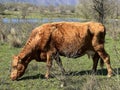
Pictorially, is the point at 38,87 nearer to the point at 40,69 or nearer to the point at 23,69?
the point at 23,69

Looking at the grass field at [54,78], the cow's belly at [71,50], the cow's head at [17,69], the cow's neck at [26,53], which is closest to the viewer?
the grass field at [54,78]

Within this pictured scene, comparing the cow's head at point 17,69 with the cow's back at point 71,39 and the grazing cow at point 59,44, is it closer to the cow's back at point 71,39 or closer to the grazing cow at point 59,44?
the grazing cow at point 59,44

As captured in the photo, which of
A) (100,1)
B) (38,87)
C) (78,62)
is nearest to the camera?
(38,87)

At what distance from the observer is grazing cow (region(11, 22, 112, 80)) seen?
12.0 metres

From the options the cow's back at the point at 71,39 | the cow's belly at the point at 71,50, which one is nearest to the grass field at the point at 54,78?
the cow's belly at the point at 71,50

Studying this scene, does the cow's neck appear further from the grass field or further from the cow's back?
the cow's back

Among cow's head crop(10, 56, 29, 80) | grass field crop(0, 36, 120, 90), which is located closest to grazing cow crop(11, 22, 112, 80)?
cow's head crop(10, 56, 29, 80)

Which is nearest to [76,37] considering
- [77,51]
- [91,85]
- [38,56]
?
[77,51]

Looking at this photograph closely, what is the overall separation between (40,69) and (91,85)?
6237mm

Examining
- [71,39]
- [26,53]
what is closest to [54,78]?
[26,53]

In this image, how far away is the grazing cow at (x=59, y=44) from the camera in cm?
1205

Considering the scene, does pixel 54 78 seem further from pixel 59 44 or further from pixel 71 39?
pixel 71 39

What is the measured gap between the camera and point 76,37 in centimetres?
1248

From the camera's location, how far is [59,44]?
12.4 m
